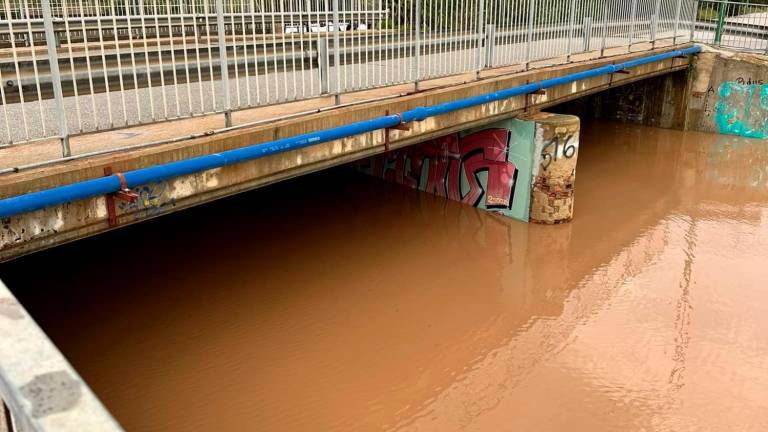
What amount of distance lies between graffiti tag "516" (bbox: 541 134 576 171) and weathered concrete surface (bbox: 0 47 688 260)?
4.83 feet

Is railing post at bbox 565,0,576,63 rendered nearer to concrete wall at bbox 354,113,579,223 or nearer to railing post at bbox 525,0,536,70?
railing post at bbox 525,0,536,70

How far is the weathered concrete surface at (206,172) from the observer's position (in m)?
5.42

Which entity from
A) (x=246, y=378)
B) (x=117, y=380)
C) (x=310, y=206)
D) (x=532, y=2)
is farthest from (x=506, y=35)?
(x=117, y=380)

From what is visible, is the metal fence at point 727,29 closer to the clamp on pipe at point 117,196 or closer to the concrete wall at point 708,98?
the concrete wall at point 708,98

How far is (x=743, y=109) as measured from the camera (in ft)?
60.5

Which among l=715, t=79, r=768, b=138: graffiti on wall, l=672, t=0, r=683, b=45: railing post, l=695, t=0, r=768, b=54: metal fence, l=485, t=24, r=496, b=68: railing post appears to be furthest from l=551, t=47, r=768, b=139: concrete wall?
l=485, t=24, r=496, b=68: railing post

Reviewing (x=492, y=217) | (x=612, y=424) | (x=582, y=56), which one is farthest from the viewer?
(x=582, y=56)

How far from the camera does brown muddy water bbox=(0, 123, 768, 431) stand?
7.03 meters

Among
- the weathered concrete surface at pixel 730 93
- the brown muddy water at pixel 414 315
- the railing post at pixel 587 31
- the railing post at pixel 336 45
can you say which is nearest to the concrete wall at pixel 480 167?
the brown muddy water at pixel 414 315

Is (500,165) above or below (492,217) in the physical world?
above

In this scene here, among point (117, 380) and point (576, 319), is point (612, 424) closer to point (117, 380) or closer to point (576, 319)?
point (576, 319)

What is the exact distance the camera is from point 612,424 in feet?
22.2

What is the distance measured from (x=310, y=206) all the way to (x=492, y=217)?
3500 mm

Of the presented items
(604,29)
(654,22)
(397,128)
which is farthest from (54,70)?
(654,22)
